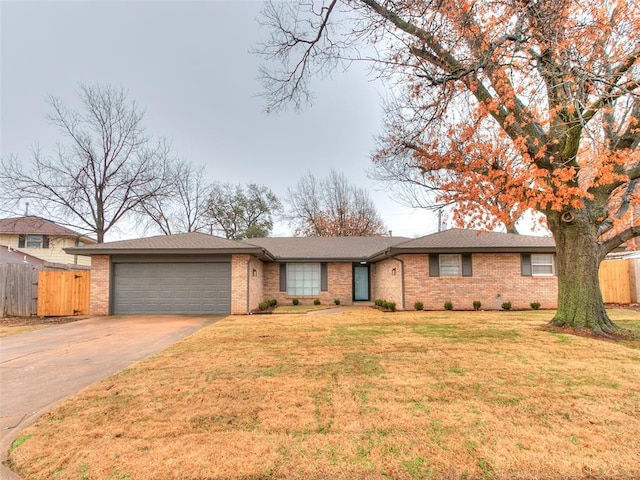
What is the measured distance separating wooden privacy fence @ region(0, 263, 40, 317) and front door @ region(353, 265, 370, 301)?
45.5 ft

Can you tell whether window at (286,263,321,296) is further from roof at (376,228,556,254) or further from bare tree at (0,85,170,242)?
bare tree at (0,85,170,242)

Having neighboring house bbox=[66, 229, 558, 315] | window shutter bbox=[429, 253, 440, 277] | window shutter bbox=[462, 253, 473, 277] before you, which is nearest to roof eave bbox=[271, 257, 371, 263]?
neighboring house bbox=[66, 229, 558, 315]

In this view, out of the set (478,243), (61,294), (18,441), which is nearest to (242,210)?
(61,294)

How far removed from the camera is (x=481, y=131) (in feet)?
31.1

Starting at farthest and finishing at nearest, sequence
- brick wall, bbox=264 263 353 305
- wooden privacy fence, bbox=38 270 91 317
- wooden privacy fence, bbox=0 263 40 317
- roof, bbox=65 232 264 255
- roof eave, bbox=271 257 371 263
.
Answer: brick wall, bbox=264 263 353 305 < roof eave, bbox=271 257 371 263 < wooden privacy fence, bbox=38 270 91 317 < roof, bbox=65 232 264 255 < wooden privacy fence, bbox=0 263 40 317

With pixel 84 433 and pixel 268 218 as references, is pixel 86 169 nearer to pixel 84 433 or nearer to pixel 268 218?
pixel 268 218

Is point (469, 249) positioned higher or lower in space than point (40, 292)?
higher

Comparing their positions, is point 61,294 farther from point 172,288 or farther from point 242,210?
point 242,210

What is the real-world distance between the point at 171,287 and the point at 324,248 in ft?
26.6

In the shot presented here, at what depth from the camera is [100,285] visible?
1252cm

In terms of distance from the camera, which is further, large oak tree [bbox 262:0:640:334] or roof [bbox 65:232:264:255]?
roof [bbox 65:232:264:255]

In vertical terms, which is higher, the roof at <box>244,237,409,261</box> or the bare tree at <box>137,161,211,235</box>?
the bare tree at <box>137,161,211,235</box>

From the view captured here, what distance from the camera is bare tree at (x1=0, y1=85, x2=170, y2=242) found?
59.2 feet

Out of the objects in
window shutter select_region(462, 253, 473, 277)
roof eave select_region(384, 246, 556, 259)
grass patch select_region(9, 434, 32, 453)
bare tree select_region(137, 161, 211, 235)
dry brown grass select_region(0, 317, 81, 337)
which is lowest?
dry brown grass select_region(0, 317, 81, 337)
